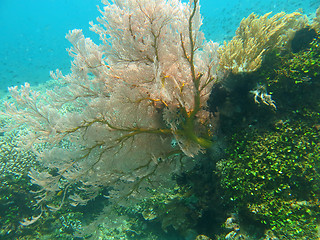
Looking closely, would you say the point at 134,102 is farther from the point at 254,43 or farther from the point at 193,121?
the point at 254,43

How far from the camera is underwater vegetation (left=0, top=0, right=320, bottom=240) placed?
10.1ft

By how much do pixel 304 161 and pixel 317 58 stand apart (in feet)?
8.00

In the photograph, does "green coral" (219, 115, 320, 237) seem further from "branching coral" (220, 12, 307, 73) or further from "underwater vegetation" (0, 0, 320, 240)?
"branching coral" (220, 12, 307, 73)

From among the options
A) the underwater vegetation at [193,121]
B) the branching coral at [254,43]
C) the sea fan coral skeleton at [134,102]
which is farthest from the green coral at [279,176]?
the branching coral at [254,43]

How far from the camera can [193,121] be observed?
3.79 m

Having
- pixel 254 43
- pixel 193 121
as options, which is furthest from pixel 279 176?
pixel 254 43

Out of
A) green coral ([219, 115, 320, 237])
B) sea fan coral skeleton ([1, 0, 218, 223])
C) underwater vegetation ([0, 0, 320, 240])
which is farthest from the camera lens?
sea fan coral skeleton ([1, 0, 218, 223])

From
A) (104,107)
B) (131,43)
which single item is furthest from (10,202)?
(131,43)

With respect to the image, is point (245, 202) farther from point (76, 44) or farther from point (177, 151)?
point (76, 44)

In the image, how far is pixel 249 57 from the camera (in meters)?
3.69

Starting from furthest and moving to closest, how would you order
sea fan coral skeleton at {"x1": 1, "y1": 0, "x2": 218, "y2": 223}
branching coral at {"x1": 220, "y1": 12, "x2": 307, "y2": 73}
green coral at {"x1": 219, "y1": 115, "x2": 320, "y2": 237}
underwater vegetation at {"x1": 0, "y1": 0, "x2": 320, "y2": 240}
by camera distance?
Answer: branching coral at {"x1": 220, "y1": 12, "x2": 307, "y2": 73}
sea fan coral skeleton at {"x1": 1, "y1": 0, "x2": 218, "y2": 223}
underwater vegetation at {"x1": 0, "y1": 0, "x2": 320, "y2": 240}
green coral at {"x1": 219, "y1": 115, "x2": 320, "y2": 237}

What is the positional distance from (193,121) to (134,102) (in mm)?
1355

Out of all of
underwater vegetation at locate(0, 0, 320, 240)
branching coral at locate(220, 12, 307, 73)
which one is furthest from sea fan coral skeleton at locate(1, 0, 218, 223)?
branching coral at locate(220, 12, 307, 73)

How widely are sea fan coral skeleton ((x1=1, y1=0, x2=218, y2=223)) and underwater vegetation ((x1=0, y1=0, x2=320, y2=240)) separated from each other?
2cm
